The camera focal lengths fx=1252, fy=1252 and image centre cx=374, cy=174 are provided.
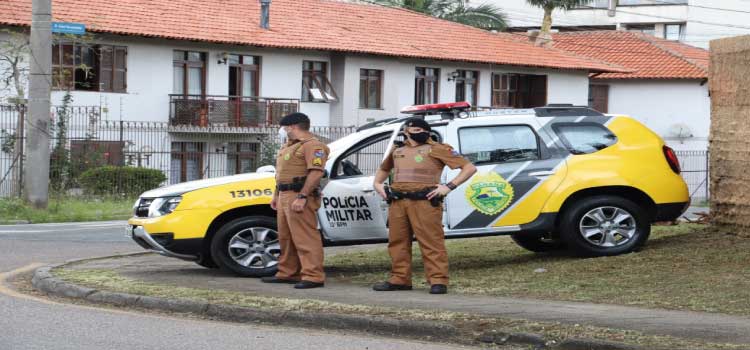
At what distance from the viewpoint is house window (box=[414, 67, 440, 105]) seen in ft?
154

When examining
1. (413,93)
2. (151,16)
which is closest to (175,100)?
(151,16)

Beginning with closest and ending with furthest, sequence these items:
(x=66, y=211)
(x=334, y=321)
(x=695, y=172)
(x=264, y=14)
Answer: (x=334, y=321), (x=66, y=211), (x=264, y=14), (x=695, y=172)

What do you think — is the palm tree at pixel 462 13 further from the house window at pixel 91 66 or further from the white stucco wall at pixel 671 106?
the house window at pixel 91 66

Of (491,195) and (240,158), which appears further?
(240,158)

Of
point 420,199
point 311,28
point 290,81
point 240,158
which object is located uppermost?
point 311,28

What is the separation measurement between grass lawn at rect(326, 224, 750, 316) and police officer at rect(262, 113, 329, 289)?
0.83m

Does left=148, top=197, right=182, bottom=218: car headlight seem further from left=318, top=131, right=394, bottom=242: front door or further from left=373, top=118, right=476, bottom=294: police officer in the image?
left=373, top=118, right=476, bottom=294: police officer

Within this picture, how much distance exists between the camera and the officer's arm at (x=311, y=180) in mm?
11383

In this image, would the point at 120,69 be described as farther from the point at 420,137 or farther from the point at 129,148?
the point at 420,137

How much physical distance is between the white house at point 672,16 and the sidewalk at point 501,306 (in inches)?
2402

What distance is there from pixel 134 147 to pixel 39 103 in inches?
516

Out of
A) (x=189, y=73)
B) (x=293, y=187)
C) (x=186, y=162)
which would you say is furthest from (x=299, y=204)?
(x=189, y=73)

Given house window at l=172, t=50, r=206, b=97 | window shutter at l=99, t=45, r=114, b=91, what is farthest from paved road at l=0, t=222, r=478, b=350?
house window at l=172, t=50, r=206, b=97

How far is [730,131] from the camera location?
47.4 feet
